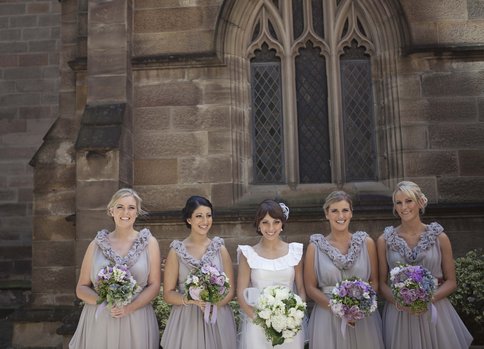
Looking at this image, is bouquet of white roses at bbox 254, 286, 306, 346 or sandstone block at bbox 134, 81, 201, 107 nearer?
bouquet of white roses at bbox 254, 286, 306, 346

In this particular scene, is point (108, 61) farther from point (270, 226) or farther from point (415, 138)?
point (415, 138)

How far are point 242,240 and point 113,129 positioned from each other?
2.33 m

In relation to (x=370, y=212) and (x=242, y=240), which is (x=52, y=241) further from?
(x=370, y=212)

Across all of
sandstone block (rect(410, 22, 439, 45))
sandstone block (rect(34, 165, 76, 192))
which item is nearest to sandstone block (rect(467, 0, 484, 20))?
sandstone block (rect(410, 22, 439, 45))

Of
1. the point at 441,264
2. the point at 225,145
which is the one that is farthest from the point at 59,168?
the point at 441,264

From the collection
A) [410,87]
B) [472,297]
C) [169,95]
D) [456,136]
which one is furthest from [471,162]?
[169,95]

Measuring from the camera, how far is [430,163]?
7395 mm

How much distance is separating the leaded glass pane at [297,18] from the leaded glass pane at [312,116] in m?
0.27

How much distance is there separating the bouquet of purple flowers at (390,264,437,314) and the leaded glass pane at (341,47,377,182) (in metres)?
3.70

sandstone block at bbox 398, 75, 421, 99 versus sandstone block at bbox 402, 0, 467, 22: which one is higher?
sandstone block at bbox 402, 0, 467, 22

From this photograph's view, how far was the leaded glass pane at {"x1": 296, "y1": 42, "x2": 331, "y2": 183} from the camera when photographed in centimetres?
784

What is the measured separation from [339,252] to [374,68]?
4.21 m

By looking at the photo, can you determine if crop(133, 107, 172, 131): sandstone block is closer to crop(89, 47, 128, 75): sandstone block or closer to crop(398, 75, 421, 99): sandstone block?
crop(89, 47, 128, 75): sandstone block

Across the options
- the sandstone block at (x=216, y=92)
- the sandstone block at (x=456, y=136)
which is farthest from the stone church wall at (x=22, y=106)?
the sandstone block at (x=456, y=136)
